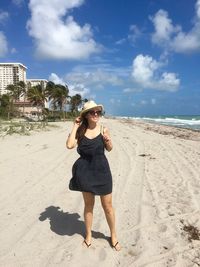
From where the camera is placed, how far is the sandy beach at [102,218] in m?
4.15

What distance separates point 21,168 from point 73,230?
4.44 metres

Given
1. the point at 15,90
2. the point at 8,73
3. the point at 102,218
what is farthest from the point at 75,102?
the point at 102,218

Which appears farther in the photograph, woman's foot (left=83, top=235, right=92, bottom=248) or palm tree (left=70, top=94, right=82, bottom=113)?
palm tree (left=70, top=94, right=82, bottom=113)

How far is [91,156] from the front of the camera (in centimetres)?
425

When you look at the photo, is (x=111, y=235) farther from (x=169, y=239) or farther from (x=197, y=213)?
(x=197, y=213)

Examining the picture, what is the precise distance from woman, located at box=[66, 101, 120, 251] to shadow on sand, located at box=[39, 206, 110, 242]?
776mm

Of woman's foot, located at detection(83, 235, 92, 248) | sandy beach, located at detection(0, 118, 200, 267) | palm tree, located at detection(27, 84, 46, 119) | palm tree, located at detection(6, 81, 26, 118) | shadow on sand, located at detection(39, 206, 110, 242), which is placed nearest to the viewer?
sandy beach, located at detection(0, 118, 200, 267)

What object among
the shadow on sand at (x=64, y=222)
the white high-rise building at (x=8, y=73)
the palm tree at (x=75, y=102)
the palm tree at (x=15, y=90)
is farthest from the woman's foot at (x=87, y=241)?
the white high-rise building at (x=8, y=73)

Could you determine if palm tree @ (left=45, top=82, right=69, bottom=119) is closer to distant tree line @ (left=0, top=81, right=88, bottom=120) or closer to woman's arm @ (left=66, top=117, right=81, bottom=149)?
distant tree line @ (left=0, top=81, right=88, bottom=120)

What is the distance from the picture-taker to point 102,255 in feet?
13.8

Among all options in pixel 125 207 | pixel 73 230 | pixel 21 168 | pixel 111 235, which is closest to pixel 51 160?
pixel 21 168

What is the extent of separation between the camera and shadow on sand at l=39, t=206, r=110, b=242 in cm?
490

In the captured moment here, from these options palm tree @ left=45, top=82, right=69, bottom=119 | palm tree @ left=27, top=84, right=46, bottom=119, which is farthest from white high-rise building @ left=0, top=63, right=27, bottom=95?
palm tree @ left=27, top=84, right=46, bottom=119

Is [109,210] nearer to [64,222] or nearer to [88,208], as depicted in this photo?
[88,208]
